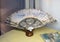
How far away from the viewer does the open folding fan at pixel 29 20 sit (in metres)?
1.03

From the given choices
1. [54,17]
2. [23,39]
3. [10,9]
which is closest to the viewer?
[23,39]

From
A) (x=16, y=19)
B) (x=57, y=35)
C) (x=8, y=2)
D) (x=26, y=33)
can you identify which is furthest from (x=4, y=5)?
(x=57, y=35)

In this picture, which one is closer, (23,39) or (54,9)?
(23,39)

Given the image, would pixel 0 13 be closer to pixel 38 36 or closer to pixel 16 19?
pixel 16 19

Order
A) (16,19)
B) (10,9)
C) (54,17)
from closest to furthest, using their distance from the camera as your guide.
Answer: (16,19), (54,17), (10,9)

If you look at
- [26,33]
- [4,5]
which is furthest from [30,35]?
[4,5]

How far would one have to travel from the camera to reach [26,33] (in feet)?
3.34

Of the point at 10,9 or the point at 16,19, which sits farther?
the point at 10,9

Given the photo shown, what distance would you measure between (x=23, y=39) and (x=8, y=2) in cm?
48

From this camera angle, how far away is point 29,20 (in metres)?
1.07

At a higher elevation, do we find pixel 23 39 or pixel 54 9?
pixel 54 9

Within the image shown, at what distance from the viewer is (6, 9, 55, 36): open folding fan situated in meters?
1.03

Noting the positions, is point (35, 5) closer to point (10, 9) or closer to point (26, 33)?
point (10, 9)

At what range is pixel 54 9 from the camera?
1219 millimetres
